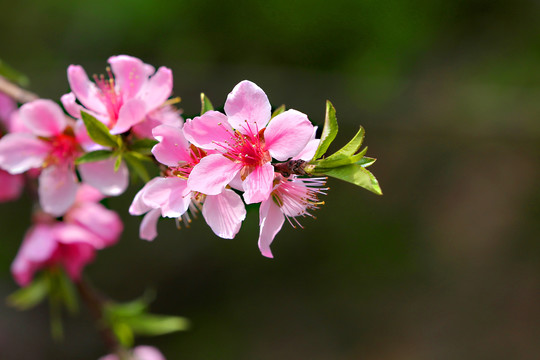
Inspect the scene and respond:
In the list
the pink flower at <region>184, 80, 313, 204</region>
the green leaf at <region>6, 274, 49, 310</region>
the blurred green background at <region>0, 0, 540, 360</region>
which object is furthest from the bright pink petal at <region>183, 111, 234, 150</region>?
the blurred green background at <region>0, 0, 540, 360</region>

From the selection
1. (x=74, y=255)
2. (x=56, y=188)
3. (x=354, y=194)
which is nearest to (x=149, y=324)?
(x=74, y=255)

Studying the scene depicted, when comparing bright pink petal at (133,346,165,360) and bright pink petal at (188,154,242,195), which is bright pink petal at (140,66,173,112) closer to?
bright pink petal at (188,154,242,195)

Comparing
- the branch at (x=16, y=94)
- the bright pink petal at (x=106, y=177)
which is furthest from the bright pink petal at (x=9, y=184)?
the bright pink petal at (x=106, y=177)

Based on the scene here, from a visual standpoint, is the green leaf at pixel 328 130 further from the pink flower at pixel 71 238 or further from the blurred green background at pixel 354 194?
the blurred green background at pixel 354 194

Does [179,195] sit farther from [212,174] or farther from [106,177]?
[106,177]

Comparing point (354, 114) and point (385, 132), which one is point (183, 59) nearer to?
point (354, 114)
